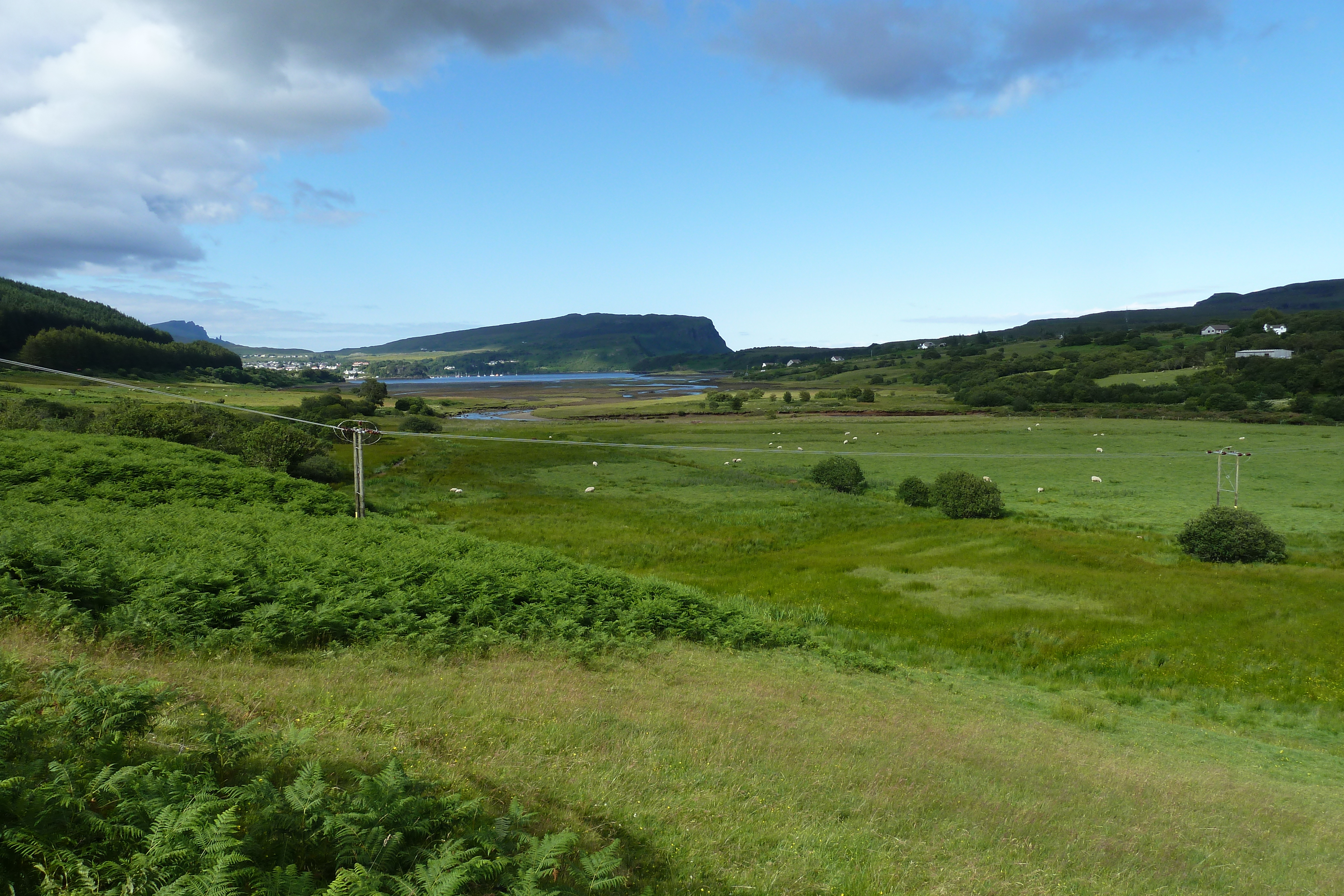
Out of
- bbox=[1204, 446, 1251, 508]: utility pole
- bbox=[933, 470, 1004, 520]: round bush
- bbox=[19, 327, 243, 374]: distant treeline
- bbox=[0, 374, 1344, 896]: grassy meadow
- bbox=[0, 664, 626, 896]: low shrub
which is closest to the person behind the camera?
bbox=[0, 664, 626, 896]: low shrub

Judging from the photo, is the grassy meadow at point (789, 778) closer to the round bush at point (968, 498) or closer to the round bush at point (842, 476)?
the round bush at point (968, 498)

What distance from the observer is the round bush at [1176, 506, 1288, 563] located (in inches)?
1391

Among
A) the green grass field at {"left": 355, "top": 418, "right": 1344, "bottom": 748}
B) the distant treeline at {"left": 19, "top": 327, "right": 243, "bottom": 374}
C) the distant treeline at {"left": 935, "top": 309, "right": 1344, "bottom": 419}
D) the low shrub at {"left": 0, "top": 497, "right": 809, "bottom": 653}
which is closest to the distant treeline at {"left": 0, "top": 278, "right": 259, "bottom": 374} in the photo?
the distant treeline at {"left": 19, "top": 327, "right": 243, "bottom": 374}

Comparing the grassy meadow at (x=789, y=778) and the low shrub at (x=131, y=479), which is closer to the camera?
the grassy meadow at (x=789, y=778)

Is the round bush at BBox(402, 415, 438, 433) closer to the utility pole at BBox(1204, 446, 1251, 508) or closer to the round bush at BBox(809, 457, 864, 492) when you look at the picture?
the round bush at BBox(809, 457, 864, 492)

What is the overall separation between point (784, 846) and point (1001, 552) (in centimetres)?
3506

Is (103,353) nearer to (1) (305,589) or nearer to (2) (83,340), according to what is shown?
(2) (83,340)

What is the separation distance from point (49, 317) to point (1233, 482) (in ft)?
678

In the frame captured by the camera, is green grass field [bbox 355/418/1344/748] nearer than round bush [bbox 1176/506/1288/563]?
Yes

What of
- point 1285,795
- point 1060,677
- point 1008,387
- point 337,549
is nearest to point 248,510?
point 337,549

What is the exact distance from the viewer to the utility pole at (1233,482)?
44.1 metres

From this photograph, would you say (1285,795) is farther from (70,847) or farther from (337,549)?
(337,549)

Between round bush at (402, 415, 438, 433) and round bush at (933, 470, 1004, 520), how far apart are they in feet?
247

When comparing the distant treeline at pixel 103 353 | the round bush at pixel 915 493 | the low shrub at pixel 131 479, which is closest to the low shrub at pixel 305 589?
the low shrub at pixel 131 479
